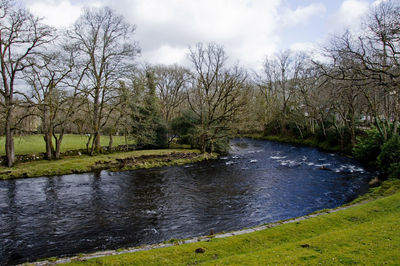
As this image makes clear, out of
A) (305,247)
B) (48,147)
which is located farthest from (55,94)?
(305,247)

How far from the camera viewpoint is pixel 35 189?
57.7ft

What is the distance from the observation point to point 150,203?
14797 millimetres

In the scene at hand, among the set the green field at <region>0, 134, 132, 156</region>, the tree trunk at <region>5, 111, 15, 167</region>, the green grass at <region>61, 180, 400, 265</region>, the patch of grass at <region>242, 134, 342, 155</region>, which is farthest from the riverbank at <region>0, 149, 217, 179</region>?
the green grass at <region>61, 180, 400, 265</region>

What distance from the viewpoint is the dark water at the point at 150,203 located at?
10.3 m

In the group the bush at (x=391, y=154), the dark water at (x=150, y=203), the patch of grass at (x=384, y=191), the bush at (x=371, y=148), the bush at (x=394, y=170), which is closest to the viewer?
the dark water at (x=150, y=203)

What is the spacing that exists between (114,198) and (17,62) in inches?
636

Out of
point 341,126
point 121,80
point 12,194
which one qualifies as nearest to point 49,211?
point 12,194

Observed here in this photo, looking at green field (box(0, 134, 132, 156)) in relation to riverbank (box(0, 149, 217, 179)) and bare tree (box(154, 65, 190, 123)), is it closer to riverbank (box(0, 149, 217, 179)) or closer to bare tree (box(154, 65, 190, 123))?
riverbank (box(0, 149, 217, 179))

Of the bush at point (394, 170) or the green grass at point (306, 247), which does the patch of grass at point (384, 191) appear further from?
the green grass at point (306, 247)

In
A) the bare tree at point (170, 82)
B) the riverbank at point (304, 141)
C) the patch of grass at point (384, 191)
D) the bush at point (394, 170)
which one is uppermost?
the bare tree at point (170, 82)

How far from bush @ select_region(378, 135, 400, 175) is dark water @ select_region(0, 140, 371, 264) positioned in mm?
1554

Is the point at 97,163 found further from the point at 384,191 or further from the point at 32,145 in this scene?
the point at 384,191

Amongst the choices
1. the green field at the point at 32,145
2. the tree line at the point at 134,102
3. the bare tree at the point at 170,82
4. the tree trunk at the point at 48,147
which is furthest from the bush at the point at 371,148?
the bare tree at the point at 170,82

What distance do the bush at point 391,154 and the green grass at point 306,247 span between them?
35.5 ft
